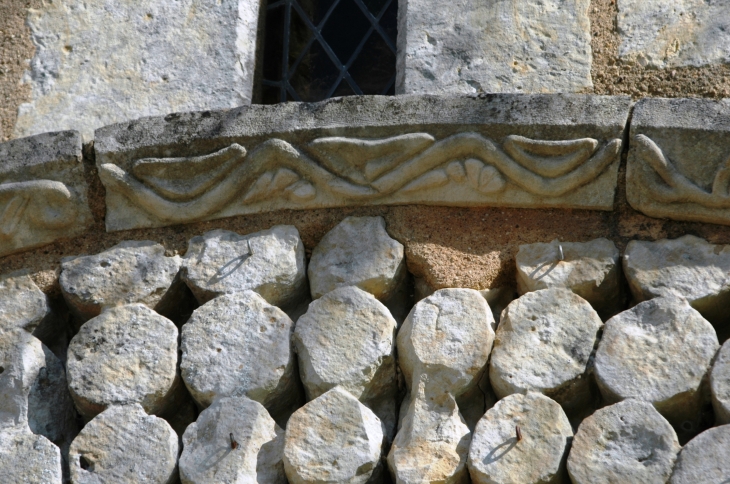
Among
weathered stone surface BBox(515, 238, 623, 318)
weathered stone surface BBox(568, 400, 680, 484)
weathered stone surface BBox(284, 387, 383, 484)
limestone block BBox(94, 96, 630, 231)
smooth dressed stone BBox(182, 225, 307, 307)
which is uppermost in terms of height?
limestone block BBox(94, 96, 630, 231)

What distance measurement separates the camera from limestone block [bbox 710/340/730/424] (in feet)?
7.98

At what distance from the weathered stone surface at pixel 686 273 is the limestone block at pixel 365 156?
17 cm

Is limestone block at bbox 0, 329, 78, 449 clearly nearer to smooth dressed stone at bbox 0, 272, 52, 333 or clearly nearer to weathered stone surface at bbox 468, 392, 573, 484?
smooth dressed stone at bbox 0, 272, 52, 333

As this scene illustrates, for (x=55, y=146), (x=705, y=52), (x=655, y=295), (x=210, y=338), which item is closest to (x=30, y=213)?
(x=55, y=146)

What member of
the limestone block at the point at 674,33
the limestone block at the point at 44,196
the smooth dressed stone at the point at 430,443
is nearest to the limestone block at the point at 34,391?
the limestone block at the point at 44,196

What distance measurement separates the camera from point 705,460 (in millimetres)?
2348

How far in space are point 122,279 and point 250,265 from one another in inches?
13.4

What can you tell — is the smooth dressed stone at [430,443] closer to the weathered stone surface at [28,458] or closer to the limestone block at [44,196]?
the weathered stone surface at [28,458]

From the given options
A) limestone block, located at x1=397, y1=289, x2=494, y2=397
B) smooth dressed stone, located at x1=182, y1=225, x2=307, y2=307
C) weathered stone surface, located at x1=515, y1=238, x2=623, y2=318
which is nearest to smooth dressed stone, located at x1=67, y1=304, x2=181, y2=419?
smooth dressed stone, located at x1=182, y1=225, x2=307, y2=307

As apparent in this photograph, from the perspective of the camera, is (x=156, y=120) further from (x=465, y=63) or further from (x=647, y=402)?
(x=647, y=402)

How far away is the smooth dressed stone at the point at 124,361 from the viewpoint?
2.68 meters

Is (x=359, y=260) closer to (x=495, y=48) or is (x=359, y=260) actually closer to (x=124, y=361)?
(x=124, y=361)

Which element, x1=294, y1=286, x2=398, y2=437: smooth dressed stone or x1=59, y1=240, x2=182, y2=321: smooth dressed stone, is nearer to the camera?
x1=294, y1=286, x2=398, y2=437: smooth dressed stone

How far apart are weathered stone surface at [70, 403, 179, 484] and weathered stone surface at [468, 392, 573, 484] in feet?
2.33
